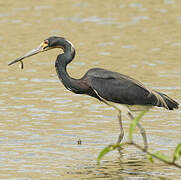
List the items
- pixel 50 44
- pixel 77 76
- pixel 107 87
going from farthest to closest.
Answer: pixel 77 76, pixel 50 44, pixel 107 87

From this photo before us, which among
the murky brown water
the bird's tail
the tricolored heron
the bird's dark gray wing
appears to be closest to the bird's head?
the tricolored heron

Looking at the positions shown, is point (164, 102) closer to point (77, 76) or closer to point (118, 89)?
point (118, 89)

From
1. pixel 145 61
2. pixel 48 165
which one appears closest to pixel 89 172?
pixel 48 165

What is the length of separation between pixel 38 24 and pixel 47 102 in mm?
8358

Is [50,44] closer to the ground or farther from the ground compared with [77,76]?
farther from the ground

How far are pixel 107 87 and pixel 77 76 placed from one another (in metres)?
4.65

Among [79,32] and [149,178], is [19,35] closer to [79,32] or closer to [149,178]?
[79,32]

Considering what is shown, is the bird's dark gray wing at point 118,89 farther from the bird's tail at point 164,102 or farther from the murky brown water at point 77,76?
the murky brown water at point 77,76

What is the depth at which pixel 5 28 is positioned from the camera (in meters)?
20.2

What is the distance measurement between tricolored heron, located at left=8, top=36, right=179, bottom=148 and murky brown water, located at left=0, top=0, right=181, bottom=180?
1.83ft

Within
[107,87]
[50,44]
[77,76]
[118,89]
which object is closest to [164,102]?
[118,89]

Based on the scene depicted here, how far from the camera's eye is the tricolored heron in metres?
10.0

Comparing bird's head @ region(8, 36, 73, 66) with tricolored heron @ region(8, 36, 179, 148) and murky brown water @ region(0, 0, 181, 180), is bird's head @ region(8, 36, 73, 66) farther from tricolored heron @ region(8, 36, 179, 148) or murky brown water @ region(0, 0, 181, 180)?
murky brown water @ region(0, 0, 181, 180)

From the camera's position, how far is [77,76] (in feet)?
48.1
